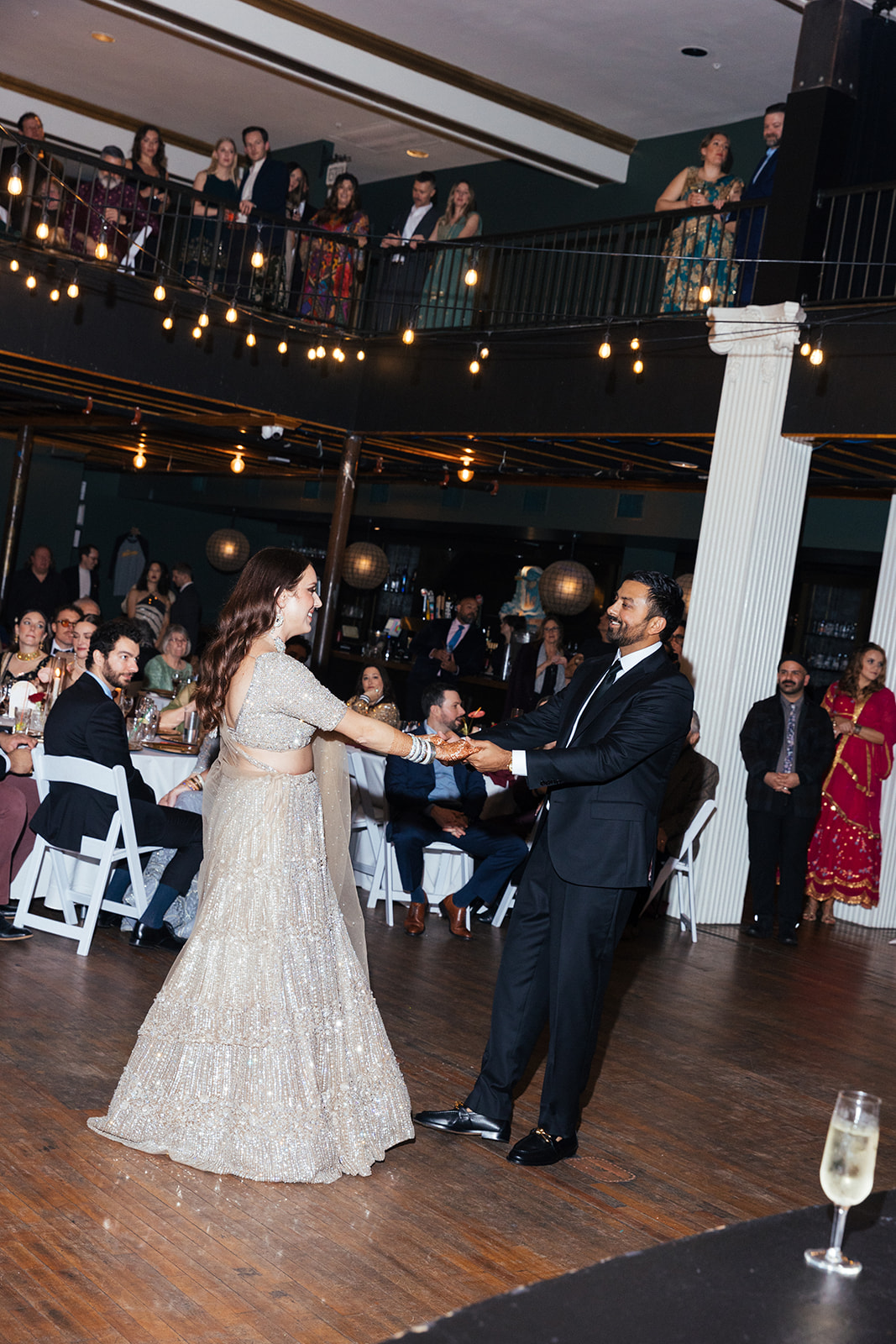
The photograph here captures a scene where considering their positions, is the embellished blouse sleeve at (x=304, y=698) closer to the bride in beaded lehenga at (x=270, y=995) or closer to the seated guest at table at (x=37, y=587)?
the bride in beaded lehenga at (x=270, y=995)

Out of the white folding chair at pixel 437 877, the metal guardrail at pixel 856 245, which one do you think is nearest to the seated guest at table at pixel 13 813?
the white folding chair at pixel 437 877

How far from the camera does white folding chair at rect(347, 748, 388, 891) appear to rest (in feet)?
23.2

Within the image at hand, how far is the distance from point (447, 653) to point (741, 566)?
3940 millimetres

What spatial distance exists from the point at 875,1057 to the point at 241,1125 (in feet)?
10.2

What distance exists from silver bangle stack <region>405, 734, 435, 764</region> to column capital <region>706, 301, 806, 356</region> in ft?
17.0

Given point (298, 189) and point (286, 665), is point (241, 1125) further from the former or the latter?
point (298, 189)

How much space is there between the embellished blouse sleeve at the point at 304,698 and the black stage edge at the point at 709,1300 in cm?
204

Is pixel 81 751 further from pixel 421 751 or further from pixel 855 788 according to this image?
pixel 855 788

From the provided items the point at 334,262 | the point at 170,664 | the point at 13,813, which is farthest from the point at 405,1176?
the point at 334,262

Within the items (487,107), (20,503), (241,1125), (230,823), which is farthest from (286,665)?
(20,503)

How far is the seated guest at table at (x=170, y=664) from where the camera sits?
8.21m

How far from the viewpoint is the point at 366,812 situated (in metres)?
7.07

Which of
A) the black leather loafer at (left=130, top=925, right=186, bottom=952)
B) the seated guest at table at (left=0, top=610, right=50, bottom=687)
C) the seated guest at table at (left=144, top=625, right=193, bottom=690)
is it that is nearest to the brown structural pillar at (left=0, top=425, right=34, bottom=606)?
the seated guest at table at (left=144, top=625, right=193, bottom=690)

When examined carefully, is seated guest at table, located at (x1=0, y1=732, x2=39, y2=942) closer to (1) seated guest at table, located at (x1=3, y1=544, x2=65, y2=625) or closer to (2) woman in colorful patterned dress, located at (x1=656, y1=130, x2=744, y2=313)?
(2) woman in colorful patterned dress, located at (x1=656, y1=130, x2=744, y2=313)
